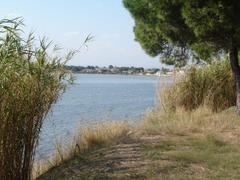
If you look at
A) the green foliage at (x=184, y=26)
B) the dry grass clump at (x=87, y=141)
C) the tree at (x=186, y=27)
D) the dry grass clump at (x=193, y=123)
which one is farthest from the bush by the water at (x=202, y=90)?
the dry grass clump at (x=87, y=141)

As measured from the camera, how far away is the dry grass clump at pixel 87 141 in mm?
10047

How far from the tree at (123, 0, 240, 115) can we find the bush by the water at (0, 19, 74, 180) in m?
3.90

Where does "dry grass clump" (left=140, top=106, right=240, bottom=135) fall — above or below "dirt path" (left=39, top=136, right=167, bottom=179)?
above

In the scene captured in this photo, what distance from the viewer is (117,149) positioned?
9.88 meters

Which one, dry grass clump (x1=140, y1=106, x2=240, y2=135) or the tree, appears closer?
the tree

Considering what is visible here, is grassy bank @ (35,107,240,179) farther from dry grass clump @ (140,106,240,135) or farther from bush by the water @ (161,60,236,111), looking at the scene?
bush by the water @ (161,60,236,111)

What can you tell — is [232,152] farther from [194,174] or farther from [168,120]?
[168,120]

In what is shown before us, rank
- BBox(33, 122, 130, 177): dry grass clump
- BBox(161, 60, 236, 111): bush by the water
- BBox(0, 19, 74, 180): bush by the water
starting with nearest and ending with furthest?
BBox(0, 19, 74, 180): bush by the water → BBox(33, 122, 130, 177): dry grass clump → BBox(161, 60, 236, 111): bush by the water

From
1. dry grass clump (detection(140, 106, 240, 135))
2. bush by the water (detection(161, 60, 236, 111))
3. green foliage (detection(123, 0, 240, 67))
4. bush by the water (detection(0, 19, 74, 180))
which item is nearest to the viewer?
bush by the water (detection(0, 19, 74, 180))

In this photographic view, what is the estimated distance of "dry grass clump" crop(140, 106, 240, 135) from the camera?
11.8 meters

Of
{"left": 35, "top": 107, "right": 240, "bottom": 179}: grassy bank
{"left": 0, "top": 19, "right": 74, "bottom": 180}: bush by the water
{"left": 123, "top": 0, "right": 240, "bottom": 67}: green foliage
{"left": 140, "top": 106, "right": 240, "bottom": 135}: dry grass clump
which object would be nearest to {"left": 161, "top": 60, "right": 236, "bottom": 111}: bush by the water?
{"left": 140, "top": 106, "right": 240, "bottom": 135}: dry grass clump

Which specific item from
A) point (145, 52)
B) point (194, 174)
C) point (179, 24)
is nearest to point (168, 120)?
point (145, 52)

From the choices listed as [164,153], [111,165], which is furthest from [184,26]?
[111,165]

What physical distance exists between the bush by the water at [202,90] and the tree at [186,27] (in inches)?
59.3
